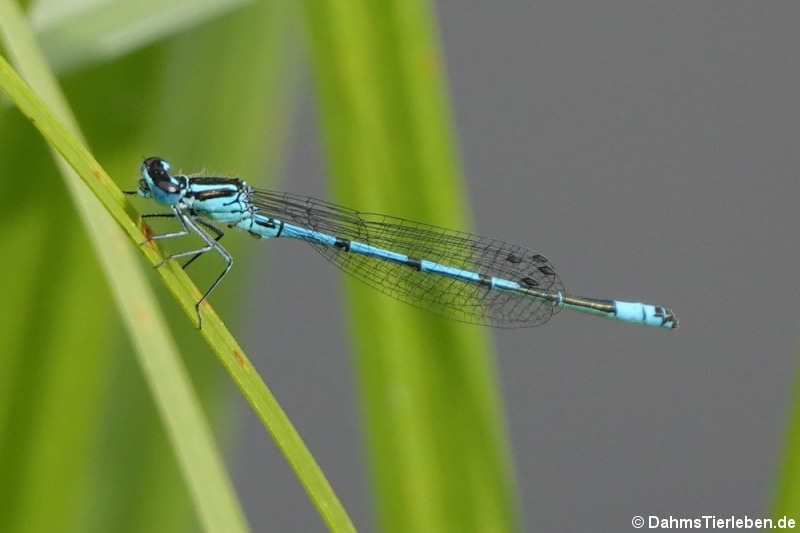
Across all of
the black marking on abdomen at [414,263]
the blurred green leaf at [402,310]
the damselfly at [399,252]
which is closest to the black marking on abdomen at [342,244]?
the damselfly at [399,252]

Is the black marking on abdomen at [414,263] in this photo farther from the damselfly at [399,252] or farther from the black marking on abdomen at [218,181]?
the black marking on abdomen at [218,181]

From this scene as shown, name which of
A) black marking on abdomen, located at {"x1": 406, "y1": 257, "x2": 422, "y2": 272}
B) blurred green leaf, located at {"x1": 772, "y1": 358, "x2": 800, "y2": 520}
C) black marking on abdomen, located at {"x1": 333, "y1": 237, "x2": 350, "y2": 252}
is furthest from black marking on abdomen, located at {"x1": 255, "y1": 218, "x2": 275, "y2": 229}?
blurred green leaf, located at {"x1": 772, "y1": 358, "x2": 800, "y2": 520}

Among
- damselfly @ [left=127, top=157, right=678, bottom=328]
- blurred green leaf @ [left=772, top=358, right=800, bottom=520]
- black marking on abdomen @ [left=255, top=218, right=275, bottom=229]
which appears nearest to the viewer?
blurred green leaf @ [left=772, top=358, right=800, bottom=520]

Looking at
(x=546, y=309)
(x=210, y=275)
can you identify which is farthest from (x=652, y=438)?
(x=210, y=275)

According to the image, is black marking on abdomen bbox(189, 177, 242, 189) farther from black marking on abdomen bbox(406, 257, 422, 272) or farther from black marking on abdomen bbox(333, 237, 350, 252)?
black marking on abdomen bbox(406, 257, 422, 272)

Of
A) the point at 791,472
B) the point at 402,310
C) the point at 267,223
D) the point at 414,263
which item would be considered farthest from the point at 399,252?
the point at 791,472
